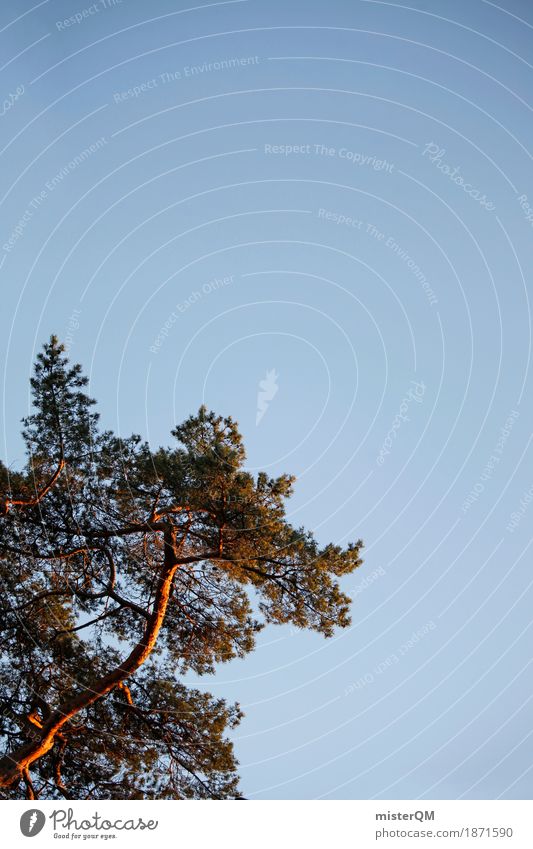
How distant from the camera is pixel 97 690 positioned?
17891 mm

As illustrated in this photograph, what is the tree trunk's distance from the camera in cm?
1705

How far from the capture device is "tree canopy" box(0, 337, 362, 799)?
59.8 feet

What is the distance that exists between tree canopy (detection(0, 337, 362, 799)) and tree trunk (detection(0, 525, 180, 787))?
0.04 meters

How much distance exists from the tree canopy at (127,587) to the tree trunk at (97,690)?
4 centimetres

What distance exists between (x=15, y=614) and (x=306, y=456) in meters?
13.1

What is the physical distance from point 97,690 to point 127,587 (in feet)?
8.67

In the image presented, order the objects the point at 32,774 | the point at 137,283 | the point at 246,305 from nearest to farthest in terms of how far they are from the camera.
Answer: the point at 32,774 < the point at 137,283 < the point at 246,305

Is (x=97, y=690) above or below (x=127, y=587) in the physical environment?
below

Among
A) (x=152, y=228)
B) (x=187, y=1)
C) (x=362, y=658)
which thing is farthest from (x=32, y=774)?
(x=362, y=658)

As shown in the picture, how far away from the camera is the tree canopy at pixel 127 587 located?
18.2m

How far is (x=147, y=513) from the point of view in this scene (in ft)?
62.5

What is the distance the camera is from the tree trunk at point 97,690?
17047mm
